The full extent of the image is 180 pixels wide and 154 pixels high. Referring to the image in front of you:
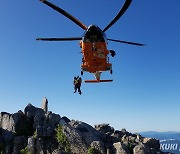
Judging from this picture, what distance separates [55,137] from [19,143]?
25.2 feet

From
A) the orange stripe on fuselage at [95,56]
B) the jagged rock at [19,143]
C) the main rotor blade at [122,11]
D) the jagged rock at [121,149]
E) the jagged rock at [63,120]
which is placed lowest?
the jagged rock at [121,149]

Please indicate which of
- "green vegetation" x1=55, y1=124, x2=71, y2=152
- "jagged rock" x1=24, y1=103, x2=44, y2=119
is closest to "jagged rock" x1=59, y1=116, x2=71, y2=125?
"green vegetation" x1=55, y1=124, x2=71, y2=152

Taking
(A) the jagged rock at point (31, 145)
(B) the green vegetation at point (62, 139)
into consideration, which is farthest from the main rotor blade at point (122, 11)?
Answer: (A) the jagged rock at point (31, 145)

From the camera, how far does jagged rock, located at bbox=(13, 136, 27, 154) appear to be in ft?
170

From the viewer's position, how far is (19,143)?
52.7m

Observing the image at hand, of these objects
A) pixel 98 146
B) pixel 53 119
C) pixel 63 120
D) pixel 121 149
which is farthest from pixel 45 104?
pixel 121 149

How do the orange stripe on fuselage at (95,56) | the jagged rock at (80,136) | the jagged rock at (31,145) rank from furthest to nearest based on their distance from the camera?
the jagged rock at (31,145) → the jagged rock at (80,136) → the orange stripe on fuselage at (95,56)

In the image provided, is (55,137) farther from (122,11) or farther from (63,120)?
(122,11)

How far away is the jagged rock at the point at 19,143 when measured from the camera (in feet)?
170

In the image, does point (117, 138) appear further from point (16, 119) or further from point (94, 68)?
point (94, 68)

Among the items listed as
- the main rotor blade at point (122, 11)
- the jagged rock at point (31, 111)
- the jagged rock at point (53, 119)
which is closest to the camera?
the main rotor blade at point (122, 11)

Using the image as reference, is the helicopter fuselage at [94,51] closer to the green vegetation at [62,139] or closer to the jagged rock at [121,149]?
the jagged rock at [121,149]

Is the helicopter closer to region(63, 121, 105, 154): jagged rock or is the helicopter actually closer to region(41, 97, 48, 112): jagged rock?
region(63, 121, 105, 154): jagged rock

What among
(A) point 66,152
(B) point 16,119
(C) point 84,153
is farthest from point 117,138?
(B) point 16,119
